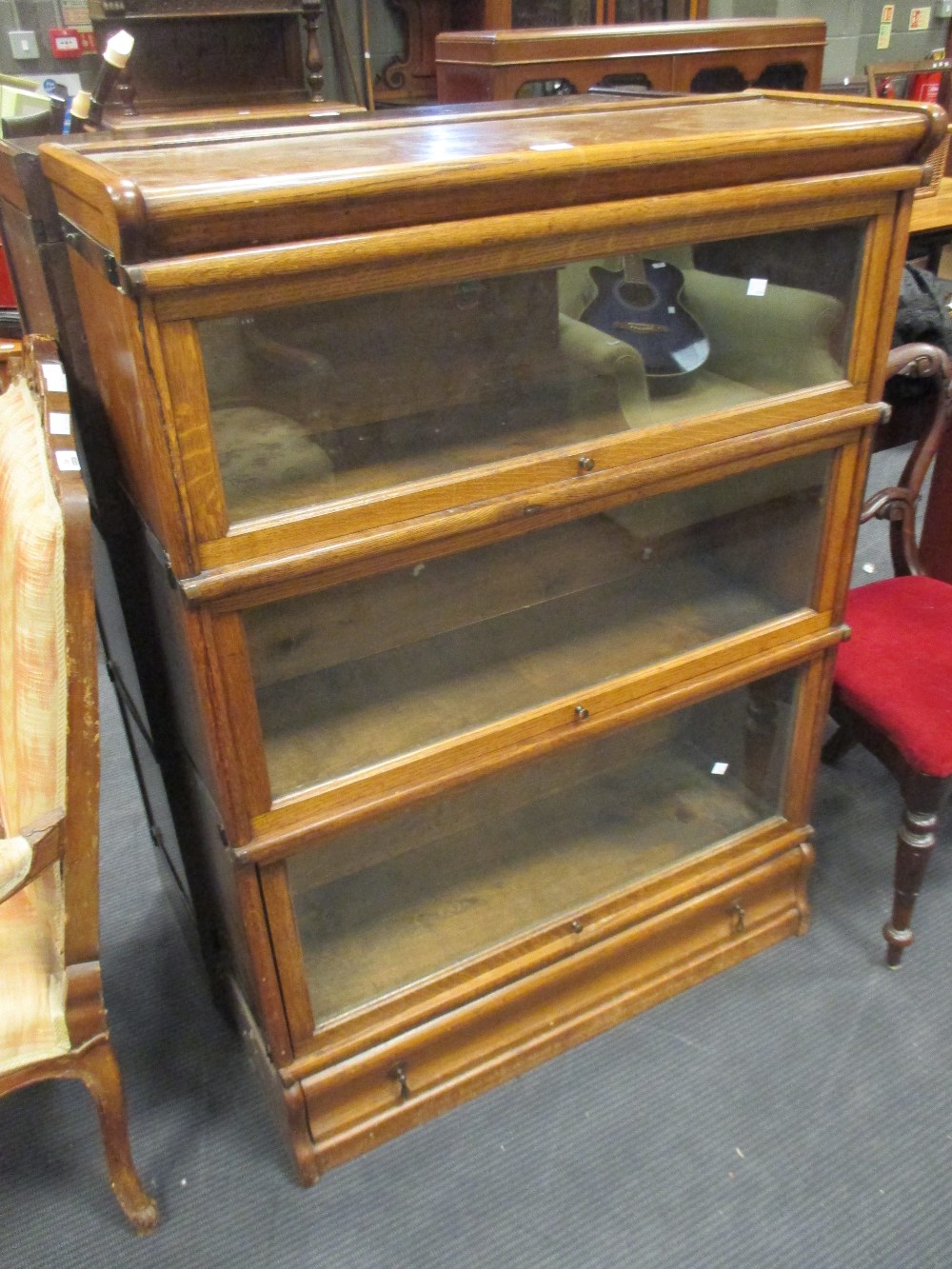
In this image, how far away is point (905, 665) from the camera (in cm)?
145

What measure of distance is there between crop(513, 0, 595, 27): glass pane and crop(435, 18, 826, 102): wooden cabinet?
0.50 meters

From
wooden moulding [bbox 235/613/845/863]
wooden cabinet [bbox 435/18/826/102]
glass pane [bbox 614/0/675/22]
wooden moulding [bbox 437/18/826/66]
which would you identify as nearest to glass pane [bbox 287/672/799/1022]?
wooden moulding [bbox 235/613/845/863]

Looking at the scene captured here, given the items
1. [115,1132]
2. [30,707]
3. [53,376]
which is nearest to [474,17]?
[53,376]

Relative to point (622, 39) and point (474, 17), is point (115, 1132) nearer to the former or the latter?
point (622, 39)

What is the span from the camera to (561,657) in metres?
1.24

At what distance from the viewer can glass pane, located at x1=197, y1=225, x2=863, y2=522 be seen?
89 cm

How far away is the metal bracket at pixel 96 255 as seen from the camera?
74 cm

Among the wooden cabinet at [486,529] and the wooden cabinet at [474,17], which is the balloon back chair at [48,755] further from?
the wooden cabinet at [474,17]

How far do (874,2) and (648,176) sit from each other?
4095 mm

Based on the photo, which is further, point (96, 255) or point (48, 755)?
point (48, 755)

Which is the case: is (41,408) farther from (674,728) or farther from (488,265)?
(674,728)

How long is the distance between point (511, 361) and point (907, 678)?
766 millimetres

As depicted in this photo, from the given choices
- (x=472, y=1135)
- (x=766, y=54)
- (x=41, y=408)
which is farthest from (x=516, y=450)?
(x=766, y=54)

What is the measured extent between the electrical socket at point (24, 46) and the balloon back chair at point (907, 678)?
9.04 ft
